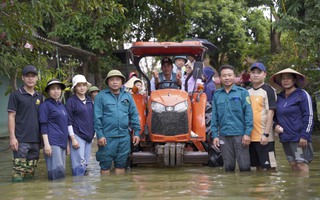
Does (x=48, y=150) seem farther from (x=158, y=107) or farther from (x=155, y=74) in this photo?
(x=155, y=74)

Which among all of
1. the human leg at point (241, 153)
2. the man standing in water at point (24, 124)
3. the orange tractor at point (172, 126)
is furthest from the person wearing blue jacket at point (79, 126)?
the human leg at point (241, 153)

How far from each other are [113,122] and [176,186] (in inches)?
65.9

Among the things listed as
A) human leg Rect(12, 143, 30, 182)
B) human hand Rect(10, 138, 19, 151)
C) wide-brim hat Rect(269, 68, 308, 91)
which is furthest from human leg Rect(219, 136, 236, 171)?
human hand Rect(10, 138, 19, 151)

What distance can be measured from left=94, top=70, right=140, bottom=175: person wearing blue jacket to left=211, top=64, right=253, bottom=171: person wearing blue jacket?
137cm

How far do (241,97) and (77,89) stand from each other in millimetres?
2521

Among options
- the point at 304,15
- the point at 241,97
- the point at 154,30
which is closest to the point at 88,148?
the point at 241,97

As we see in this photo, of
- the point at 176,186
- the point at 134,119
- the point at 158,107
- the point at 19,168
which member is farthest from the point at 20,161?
the point at 158,107

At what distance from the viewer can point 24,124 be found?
8.89 meters

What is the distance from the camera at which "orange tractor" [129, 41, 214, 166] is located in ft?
33.9

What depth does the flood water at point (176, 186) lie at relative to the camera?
7480 millimetres

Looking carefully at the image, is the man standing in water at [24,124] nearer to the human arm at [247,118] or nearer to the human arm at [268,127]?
the human arm at [247,118]

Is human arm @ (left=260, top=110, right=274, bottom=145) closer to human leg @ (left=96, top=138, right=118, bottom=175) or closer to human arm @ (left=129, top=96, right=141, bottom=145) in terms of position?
human arm @ (left=129, top=96, right=141, bottom=145)

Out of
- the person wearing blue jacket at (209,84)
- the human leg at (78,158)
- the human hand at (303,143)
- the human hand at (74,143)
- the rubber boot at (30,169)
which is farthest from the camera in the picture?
the person wearing blue jacket at (209,84)

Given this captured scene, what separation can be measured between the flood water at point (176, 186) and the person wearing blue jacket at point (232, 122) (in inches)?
11.3
